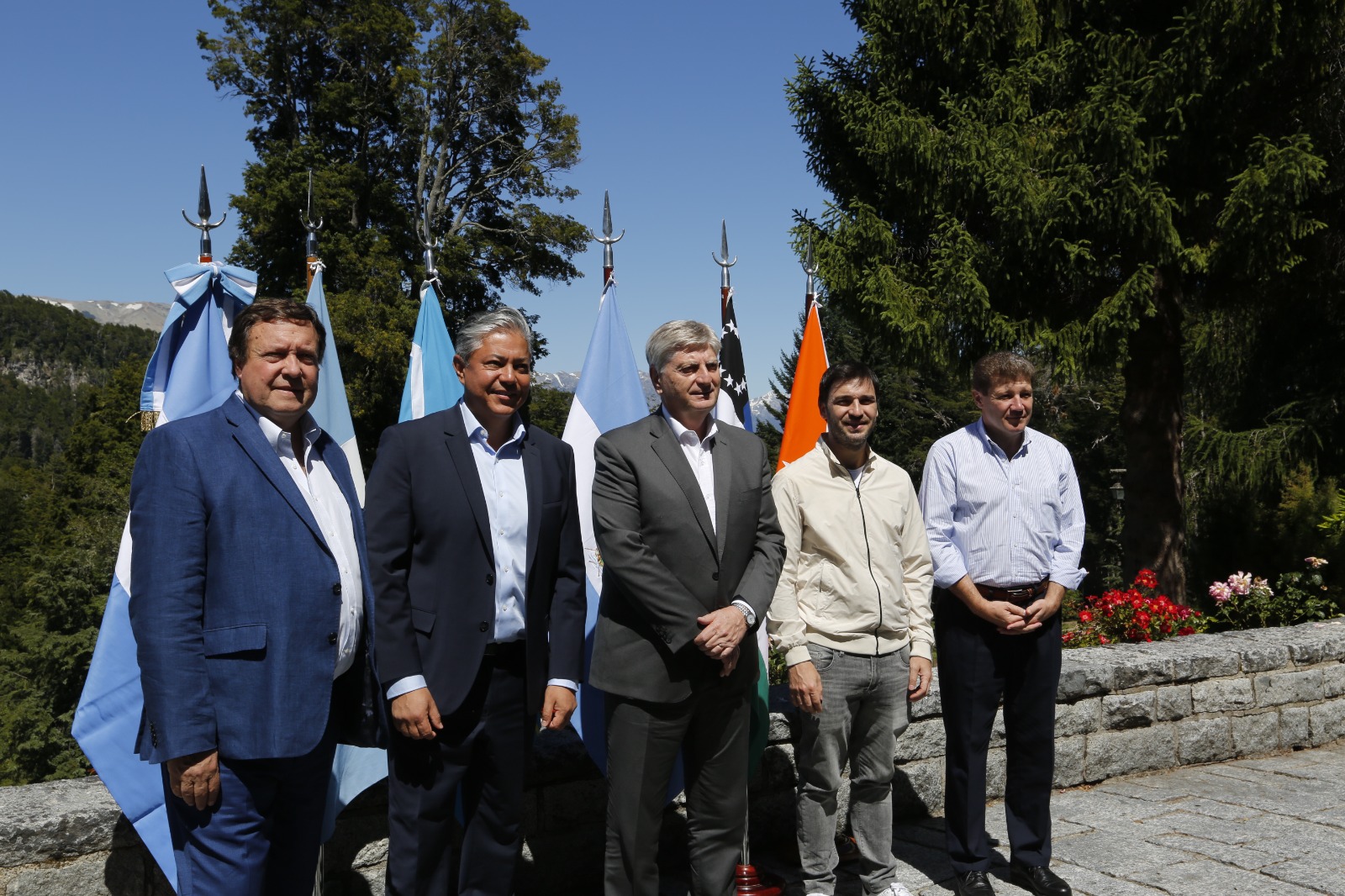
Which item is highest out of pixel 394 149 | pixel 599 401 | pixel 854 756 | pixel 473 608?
pixel 394 149

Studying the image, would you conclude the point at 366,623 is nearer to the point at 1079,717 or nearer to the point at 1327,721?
the point at 1079,717

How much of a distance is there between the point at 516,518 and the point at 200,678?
89 centimetres

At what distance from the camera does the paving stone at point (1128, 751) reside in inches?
Answer: 188

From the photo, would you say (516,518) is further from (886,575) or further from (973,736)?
(973,736)

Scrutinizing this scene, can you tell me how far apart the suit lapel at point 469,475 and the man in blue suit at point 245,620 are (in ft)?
1.23

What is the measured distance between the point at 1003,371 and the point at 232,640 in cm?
253

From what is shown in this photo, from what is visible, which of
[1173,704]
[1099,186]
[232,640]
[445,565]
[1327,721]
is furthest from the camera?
[1099,186]

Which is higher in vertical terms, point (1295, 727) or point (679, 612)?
point (679, 612)

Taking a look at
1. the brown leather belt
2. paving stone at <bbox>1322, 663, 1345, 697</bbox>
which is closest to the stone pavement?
paving stone at <bbox>1322, 663, 1345, 697</bbox>

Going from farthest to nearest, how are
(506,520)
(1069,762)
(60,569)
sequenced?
(60,569) → (1069,762) → (506,520)

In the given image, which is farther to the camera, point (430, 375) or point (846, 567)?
point (430, 375)

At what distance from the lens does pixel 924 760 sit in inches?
170

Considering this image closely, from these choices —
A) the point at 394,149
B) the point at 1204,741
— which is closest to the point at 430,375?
the point at 1204,741

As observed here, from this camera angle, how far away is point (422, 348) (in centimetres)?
452
